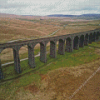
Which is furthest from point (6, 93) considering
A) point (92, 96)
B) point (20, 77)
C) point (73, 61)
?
point (73, 61)

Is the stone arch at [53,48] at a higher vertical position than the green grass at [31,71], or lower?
higher

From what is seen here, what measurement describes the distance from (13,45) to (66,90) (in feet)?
57.5

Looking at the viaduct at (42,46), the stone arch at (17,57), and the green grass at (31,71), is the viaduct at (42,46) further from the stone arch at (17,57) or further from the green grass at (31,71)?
the green grass at (31,71)

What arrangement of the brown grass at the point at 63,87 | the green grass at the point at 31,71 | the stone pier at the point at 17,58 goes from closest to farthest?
1. the brown grass at the point at 63,87
2. the green grass at the point at 31,71
3. the stone pier at the point at 17,58

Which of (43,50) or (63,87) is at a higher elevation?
(43,50)

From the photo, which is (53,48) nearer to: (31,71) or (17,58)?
(31,71)

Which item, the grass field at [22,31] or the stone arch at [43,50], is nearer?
the stone arch at [43,50]

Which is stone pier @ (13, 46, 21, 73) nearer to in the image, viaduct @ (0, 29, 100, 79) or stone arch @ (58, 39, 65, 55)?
viaduct @ (0, 29, 100, 79)

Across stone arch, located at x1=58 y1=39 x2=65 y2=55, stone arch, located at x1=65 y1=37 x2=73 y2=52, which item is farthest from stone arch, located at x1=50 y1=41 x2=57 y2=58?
stone arch, located at x1=65 y1=37 x2=73 y2=52

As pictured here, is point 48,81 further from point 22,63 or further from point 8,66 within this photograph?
point 8,66

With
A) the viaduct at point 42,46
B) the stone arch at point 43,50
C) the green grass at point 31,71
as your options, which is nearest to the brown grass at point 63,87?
the green grass at point 31,71

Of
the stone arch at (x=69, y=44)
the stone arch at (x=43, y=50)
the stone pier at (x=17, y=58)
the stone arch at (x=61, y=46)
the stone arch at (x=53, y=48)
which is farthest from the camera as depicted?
the stone arch at (x=69, y=44)

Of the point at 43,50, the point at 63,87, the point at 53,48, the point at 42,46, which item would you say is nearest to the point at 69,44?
the point at 53,48

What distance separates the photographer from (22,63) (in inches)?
1331
